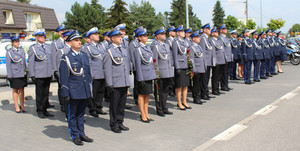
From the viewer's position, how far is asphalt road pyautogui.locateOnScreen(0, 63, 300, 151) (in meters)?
5.25

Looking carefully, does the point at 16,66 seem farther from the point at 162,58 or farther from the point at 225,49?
the point at 225,49

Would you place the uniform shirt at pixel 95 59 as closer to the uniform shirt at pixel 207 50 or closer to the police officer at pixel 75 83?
the police officer at pixel 75 83

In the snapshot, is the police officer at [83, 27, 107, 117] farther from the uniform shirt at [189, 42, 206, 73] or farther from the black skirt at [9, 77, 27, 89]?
the uniform shirt at [189, 42, 206, 73]

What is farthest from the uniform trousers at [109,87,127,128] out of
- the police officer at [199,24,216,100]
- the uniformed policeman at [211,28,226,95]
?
the uniformed policeman at [211,28,226,95]

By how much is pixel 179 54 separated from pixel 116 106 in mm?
2550

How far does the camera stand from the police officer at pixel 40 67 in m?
7.50

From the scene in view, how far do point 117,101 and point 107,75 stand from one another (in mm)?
544

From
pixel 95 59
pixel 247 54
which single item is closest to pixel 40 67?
pixel 95 59

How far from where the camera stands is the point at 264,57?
42.8 feet

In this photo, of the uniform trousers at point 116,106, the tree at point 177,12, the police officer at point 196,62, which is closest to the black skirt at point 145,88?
the uniform trousers at point 116,106

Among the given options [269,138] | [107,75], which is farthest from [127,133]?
[269,138]

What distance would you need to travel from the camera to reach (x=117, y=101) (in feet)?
20.4

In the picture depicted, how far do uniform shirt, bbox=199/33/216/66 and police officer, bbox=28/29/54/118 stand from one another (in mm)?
4282

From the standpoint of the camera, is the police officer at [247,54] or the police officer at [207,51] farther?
the police officer at [247,54]
